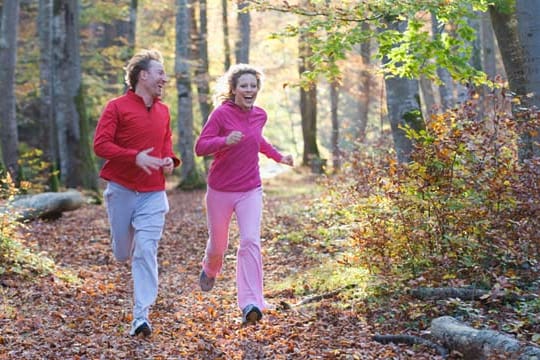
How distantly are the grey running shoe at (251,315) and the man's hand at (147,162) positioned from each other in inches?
63.3

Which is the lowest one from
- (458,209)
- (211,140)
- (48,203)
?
(48,203)

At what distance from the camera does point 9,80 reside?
16.5 meters

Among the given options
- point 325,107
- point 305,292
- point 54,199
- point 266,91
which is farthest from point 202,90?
point 325,107

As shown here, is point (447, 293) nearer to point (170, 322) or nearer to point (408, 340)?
point (408, 340)

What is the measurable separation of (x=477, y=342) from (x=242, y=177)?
9.13ft

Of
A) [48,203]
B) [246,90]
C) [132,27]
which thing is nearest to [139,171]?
[246,90]

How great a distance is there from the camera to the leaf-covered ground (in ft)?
19.2

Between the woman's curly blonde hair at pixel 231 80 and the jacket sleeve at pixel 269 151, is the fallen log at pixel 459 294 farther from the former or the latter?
the woman's curly blonde hair at pixel 231 80

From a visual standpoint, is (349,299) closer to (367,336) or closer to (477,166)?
(367,336)

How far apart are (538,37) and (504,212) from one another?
1.98 m

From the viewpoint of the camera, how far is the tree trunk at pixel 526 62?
23.8 ft

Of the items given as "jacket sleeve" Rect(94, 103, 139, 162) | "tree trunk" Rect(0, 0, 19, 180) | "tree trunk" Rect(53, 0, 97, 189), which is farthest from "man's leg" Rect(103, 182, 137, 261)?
"tree trunk" Rect(53, 0, 97, 189)

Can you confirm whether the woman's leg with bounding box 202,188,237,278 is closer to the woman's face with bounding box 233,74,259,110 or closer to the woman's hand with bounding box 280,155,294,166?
the woman's hand with bounding box 280,155,294,166

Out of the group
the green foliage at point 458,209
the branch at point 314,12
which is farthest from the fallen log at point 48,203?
the green foliage at point 458,209
